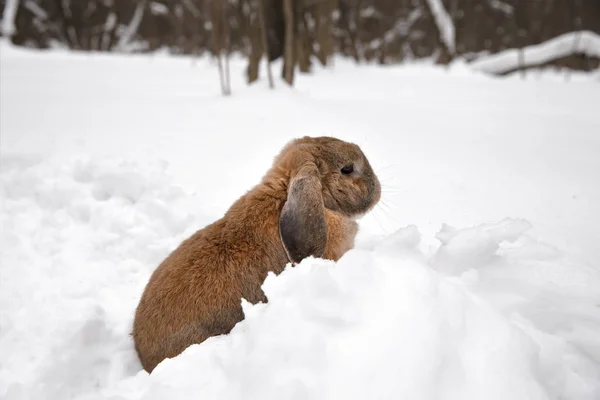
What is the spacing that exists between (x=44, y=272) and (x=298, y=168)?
1.66m

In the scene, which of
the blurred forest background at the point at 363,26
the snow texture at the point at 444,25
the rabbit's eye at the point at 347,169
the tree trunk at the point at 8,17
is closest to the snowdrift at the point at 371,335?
the rabbit's eye at the point at 347,169

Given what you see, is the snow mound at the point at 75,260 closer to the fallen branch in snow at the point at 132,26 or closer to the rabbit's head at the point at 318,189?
the rabbit's head at the point at 318,189

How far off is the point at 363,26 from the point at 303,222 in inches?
625

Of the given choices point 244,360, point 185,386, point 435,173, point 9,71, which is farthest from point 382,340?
point 9,71

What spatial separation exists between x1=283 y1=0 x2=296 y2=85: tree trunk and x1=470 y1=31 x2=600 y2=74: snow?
283 inches

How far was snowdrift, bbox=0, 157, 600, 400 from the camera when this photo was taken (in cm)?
106

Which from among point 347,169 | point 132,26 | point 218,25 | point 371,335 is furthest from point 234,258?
point 132,26

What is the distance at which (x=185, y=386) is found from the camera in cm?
112

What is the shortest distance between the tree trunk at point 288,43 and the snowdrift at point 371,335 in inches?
160

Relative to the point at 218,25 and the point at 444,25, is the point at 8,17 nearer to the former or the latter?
the point at 218,25

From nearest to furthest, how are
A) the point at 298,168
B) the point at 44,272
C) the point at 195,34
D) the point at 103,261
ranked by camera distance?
the point at 298,168, the point at 44,272, the point at 103,261, the point at 195,34

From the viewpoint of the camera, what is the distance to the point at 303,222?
1.56 m

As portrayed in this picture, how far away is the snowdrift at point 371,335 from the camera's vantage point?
1.06 m

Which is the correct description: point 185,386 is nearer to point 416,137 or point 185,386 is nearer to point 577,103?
point 416,137
